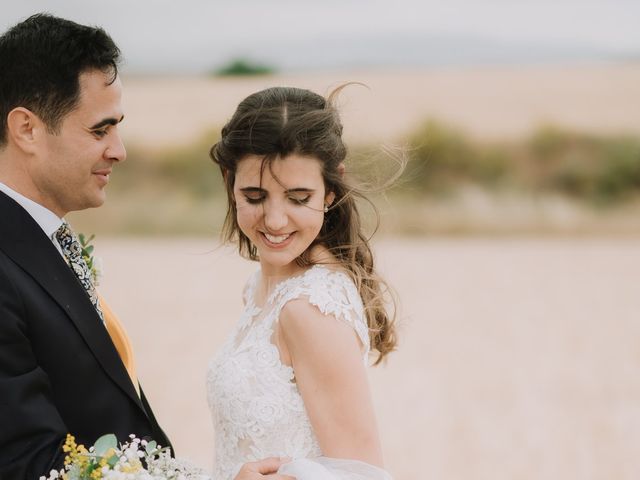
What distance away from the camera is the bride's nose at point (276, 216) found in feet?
10.6

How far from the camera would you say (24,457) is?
8.90 feet

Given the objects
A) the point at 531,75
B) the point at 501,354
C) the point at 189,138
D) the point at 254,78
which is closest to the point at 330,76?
the point at 254,78

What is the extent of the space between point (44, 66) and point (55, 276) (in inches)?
27.7

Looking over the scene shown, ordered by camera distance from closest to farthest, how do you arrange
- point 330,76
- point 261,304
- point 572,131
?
1. point 261,304
2. point 572,131
3. point 330,76

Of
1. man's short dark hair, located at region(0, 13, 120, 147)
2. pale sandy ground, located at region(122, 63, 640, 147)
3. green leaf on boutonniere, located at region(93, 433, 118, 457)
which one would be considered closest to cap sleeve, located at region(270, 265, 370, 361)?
green leaf on boutonniere, located at region(93, 433, 118, 457)

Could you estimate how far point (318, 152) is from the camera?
3.30 meters

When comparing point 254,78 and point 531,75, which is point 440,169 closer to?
point 531,75

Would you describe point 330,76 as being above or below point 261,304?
above

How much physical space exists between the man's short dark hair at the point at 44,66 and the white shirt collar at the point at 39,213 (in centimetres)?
18

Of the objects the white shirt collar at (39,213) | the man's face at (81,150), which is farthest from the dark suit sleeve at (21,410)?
the man's face at (81,150)

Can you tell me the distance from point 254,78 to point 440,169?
86.6 ft

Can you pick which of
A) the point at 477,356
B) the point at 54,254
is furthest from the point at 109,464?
the point at 477,356

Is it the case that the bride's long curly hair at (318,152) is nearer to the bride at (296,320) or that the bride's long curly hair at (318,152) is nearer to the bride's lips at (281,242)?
the bride at (296,320)

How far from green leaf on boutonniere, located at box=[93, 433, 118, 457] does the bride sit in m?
0.58
